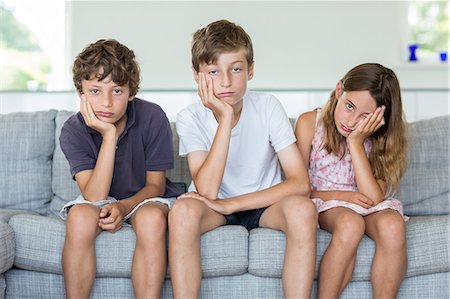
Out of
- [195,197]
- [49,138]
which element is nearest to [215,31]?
[195,197]

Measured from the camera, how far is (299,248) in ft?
6.96

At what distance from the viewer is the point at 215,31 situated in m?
2.38

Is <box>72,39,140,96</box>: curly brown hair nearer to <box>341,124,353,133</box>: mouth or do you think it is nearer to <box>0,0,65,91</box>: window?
<box>341,124,353,133</box>: mouth

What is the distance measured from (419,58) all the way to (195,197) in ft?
12.7

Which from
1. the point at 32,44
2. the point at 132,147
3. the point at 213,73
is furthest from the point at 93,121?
the point at 32,44

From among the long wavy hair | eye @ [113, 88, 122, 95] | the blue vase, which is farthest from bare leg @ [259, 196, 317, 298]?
the blue vase

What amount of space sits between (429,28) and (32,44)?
3.19m

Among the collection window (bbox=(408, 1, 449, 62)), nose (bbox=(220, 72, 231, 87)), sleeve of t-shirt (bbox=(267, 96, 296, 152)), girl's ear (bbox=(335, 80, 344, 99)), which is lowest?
sleeve of t-shirt (bbox=(267, 96, 296, 152))

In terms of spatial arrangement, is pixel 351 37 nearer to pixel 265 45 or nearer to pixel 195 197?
pixel 265 45

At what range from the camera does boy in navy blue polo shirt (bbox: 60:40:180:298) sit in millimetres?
2170

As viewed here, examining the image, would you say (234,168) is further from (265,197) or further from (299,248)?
(299,248)

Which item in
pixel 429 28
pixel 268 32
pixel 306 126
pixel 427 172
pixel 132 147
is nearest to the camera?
pixel 132 147

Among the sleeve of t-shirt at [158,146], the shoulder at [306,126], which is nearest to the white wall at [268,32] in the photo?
the shoulder at [306,126]

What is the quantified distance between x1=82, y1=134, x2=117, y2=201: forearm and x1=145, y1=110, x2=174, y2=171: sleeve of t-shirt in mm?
159
